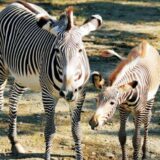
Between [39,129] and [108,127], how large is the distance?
3.53 feet

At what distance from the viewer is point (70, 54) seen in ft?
19.7

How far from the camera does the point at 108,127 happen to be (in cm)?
851

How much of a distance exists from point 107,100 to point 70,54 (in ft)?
2.21

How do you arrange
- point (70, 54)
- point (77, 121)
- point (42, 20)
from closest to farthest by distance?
1. point (70, 54)
2. point (42, 20)
3. point (77, 121)

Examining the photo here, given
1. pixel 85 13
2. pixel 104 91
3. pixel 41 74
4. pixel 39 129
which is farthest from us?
pixel 85 13

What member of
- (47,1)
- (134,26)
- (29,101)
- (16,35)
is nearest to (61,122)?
(29,101)

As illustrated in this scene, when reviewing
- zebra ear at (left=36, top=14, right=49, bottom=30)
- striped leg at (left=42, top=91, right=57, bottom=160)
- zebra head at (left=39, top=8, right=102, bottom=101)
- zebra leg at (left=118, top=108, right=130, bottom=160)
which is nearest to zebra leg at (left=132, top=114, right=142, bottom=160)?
zebra leg at (left=118, top=108, right=130, bottom=160)

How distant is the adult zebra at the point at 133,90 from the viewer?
20.1 feet

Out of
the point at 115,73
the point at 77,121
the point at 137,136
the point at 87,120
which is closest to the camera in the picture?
the point at 115,73

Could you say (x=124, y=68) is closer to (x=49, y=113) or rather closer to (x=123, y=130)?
(x=123, y=130)

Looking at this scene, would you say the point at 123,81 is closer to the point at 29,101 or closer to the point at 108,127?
the point at 108,127

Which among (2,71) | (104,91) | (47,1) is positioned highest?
(104,91)

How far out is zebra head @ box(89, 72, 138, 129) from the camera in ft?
19.9

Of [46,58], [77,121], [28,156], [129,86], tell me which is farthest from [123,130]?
[28,156]
